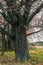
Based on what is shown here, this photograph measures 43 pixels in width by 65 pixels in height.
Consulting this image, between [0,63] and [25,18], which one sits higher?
[25,18]

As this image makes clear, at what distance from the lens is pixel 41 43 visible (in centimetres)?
5650

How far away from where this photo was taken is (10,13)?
20.9 meters

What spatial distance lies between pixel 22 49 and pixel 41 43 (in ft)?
114

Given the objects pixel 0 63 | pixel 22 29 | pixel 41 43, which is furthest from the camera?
pixel 41 43

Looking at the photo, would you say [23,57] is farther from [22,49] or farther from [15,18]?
[15,18]

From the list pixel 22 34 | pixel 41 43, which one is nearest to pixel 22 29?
pixel 22 34

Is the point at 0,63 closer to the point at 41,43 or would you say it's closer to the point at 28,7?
the point at 28,7

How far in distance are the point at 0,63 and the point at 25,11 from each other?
414 cm

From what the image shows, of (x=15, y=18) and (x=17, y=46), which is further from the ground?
(x=15, y=18)

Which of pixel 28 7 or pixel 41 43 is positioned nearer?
pixel 28 7

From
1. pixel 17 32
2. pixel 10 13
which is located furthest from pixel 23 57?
pixel 10 13

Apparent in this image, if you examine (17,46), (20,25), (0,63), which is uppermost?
(20,25)

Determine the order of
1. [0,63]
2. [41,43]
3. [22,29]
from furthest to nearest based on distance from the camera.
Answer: [41,43]
[22,29]
[0,63]

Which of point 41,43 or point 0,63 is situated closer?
point 0,63
